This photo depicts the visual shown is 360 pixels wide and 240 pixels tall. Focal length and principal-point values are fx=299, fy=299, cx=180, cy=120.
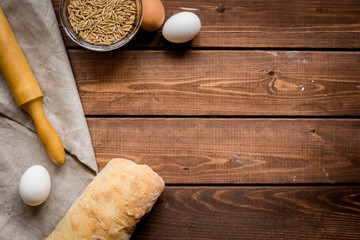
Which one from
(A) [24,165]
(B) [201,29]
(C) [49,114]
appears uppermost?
(B) [201,29]

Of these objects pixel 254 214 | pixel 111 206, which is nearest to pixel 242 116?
pixel 254 214

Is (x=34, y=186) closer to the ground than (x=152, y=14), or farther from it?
closer to the ground

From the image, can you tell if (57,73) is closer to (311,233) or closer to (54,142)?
(54,142)

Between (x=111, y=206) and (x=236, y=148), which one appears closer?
(x=111, y=206)

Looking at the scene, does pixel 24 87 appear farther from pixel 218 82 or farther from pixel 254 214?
pixel 254 214

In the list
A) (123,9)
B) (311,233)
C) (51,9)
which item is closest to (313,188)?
(311,233)

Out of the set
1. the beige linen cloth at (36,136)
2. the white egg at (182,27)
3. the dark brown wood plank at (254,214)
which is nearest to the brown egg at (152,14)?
the white egg at (182,27)

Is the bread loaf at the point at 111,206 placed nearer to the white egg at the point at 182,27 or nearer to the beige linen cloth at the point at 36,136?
the beige linen cloth at the point at 36,136
